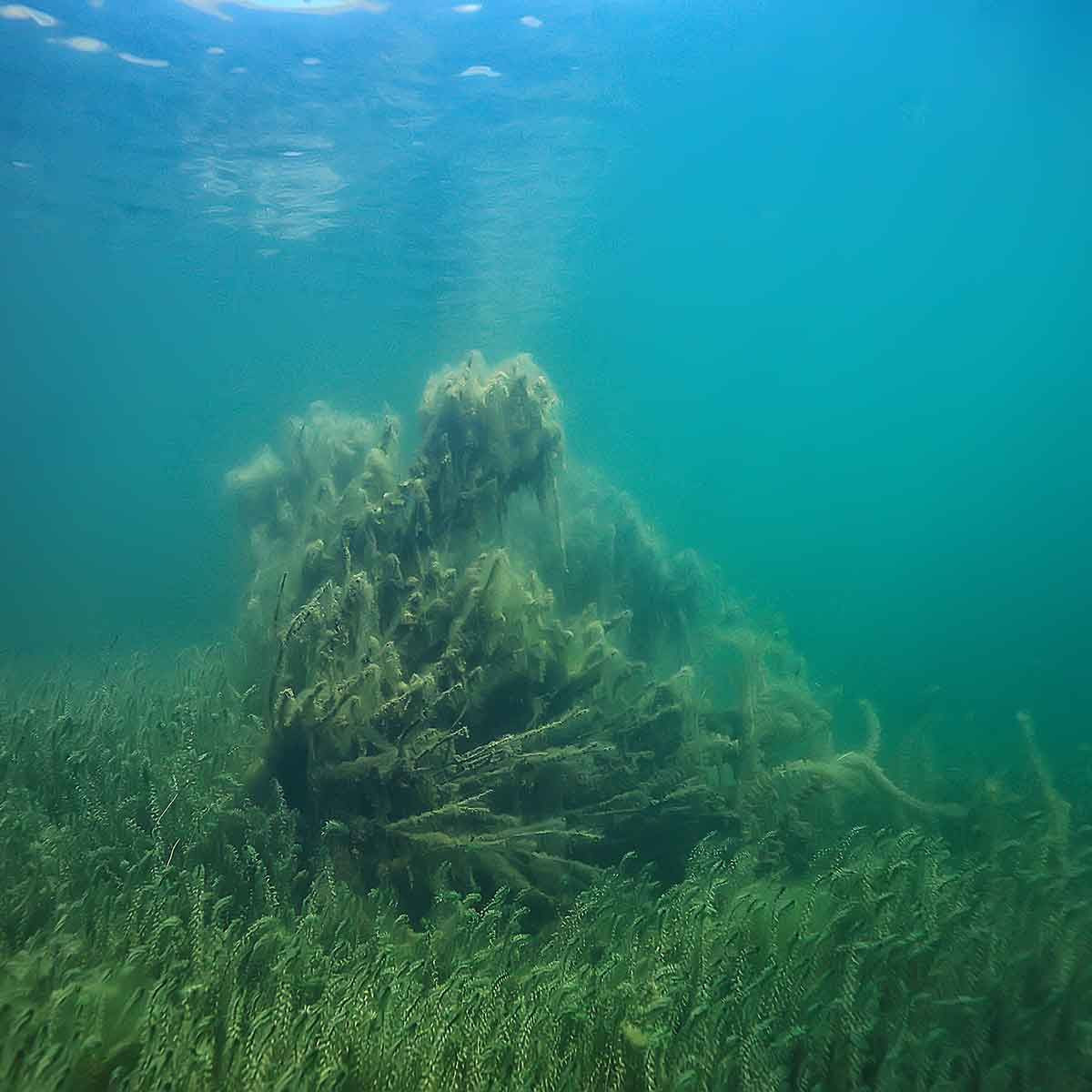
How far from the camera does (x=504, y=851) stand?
14.8 feet

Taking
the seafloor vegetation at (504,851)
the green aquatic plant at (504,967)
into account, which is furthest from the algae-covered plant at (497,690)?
the green aquatic plant at (504,967)

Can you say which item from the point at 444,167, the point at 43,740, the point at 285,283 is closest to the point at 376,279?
the point at 285,283

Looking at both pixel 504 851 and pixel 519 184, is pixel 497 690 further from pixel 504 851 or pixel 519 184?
pixel 519 184

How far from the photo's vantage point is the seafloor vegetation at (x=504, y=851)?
110 inches

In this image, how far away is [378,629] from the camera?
506cm

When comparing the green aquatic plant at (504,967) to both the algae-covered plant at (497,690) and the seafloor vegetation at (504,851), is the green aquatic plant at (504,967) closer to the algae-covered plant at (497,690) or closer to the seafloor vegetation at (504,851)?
the seafloor vegetation at (504,851)

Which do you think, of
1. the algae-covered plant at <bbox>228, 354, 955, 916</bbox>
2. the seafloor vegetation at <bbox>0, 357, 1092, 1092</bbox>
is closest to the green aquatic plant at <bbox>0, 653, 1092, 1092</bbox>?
the seafloor vegetation at <bbox>0, 357, 1092, 1092</bbox>

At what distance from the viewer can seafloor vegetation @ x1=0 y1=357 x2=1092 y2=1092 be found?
279 cm

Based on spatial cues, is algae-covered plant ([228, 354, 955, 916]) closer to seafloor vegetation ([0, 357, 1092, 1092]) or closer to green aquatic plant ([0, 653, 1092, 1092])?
seafloor vegetation ([0, 357, 1092, 1092])

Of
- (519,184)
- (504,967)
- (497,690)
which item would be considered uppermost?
(519,184)

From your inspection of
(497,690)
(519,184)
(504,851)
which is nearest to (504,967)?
(504,851)

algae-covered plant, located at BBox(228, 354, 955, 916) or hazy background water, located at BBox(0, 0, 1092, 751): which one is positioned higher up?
hazy background water, located at BBox(0, 0, 1092, 751)

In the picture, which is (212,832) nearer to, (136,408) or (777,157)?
(777,157)

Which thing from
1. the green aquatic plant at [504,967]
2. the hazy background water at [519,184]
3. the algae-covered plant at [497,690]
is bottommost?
the green aquatic plant at [504,967]
